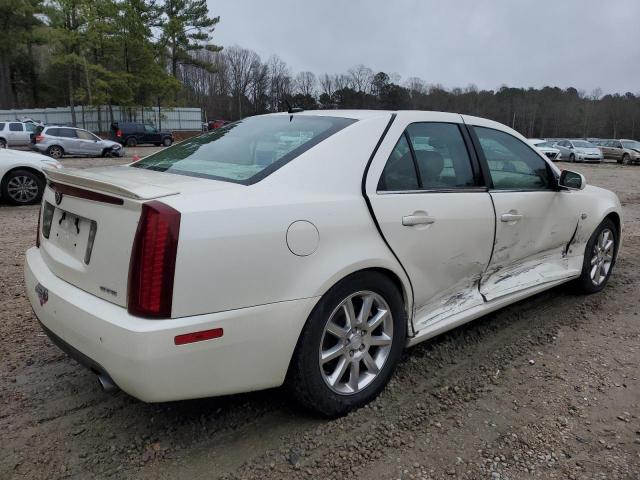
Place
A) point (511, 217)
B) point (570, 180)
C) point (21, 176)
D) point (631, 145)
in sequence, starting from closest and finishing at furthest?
point (511, 217)
point (570, 180)
point (21, 176)
point (631, 145)

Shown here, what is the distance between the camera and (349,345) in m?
2.52

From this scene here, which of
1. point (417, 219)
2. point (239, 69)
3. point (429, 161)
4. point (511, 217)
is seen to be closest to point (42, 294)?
point (417, 219)

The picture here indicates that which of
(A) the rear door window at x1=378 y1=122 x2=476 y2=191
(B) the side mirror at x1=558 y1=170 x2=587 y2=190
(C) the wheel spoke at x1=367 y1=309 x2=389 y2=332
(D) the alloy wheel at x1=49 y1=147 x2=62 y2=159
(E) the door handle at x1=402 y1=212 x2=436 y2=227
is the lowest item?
(D) the alloy wheel at x1=49 y1=147 x2=62 y2=159

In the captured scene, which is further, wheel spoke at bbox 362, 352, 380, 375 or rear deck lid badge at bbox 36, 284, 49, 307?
wheel spoke at bbox 362, 352, 380, 375

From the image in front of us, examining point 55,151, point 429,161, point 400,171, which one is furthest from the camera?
point 55,151

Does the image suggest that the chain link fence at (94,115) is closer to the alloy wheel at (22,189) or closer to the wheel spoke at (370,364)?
the alloy wheel at (22,189)

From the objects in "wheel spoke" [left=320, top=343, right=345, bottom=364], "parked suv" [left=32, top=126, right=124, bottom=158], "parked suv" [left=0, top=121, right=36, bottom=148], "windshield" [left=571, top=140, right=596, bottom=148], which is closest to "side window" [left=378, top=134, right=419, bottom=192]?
"wheel spoke" [left=320, top=343, right=345, bottom=364]

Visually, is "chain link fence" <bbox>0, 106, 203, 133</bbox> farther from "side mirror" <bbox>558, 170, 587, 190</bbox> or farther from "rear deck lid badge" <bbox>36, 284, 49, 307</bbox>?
"rear deck lid badge" <bbox>36, 284, 49, 307</bbox>

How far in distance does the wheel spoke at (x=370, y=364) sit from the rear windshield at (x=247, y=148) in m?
1.08

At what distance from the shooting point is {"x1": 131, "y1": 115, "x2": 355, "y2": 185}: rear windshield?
251 centimetres

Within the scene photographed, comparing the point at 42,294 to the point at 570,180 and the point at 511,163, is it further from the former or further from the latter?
the point at 570,180

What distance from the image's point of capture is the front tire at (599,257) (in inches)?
172

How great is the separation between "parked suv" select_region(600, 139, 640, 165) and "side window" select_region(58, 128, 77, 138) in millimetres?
28834

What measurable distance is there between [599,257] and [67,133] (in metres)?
23.4
